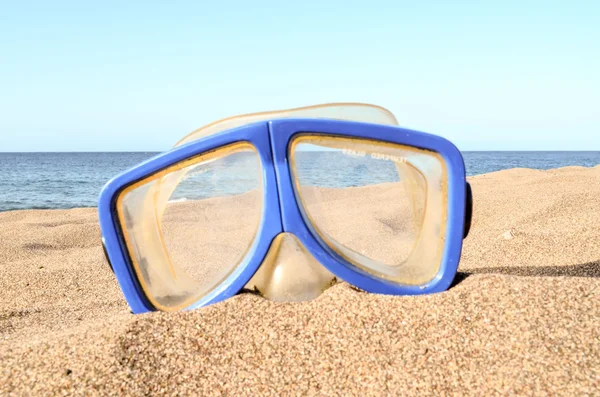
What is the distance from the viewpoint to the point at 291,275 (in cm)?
170

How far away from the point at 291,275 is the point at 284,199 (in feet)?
0.88

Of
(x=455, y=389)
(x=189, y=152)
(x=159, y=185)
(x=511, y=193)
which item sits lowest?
(x=511, y=193)

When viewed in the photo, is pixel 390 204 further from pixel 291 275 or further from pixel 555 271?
pixel 555 271

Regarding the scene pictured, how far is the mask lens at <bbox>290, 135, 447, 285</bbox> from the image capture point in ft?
5.41

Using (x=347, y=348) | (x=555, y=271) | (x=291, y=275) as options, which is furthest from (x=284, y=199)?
(x=555, y=271)

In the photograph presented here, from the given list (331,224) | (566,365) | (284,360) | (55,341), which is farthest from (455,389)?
(55,341)

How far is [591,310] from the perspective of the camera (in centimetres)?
147

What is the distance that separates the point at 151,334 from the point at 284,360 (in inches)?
15.7

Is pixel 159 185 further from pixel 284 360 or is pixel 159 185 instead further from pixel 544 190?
pixel 544 190

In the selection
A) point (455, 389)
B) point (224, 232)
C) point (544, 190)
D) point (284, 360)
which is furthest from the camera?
point (544, 190)

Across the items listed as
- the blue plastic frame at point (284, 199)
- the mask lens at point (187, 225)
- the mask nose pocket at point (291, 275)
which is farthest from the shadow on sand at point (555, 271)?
the mask lens at point (187, 225)

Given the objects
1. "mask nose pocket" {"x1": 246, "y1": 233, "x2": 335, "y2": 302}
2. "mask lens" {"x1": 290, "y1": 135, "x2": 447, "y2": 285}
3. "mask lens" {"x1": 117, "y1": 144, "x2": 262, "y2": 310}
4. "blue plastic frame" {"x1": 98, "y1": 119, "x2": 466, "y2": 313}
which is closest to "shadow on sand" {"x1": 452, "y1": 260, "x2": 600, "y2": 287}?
"mask lens" {"x1": 290, "y1": 135, "x2": 447, "y2": 285}

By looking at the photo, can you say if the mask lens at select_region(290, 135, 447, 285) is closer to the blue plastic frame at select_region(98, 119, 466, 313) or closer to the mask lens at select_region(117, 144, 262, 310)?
the blue plastic frame at select_region(98, 119, 466, 313)

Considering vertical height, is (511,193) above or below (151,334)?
below
